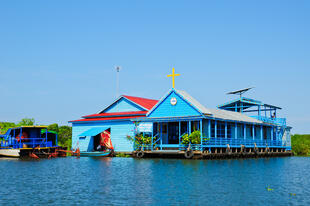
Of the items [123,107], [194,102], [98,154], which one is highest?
[123,107]

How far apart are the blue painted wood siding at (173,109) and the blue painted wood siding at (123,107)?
379 inches

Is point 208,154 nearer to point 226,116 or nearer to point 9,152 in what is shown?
point 226,116

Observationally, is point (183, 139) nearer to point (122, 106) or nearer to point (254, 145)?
point (254, 145)

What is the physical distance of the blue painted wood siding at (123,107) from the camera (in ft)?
181

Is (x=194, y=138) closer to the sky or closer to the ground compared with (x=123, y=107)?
closer to the ground

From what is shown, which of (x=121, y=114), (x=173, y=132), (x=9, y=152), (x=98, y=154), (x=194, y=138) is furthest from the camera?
(x=121, y=114)

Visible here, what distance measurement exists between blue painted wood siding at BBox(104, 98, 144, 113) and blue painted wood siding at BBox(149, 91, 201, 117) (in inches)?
379

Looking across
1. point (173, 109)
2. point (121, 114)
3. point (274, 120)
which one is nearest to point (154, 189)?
point (173, 109)

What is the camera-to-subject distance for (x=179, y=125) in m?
41.4

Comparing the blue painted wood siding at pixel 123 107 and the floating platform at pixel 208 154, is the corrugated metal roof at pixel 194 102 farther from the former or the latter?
the blue painted wood siding at pixel 123 107

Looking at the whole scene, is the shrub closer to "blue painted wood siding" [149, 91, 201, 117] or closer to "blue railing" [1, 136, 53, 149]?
"blue painted wood siding" [149, 91, 201, 117]

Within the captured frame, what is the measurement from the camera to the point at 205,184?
2112cm

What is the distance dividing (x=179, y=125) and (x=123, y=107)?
1692 cm

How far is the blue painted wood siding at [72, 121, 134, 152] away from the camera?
50375 millimetres
